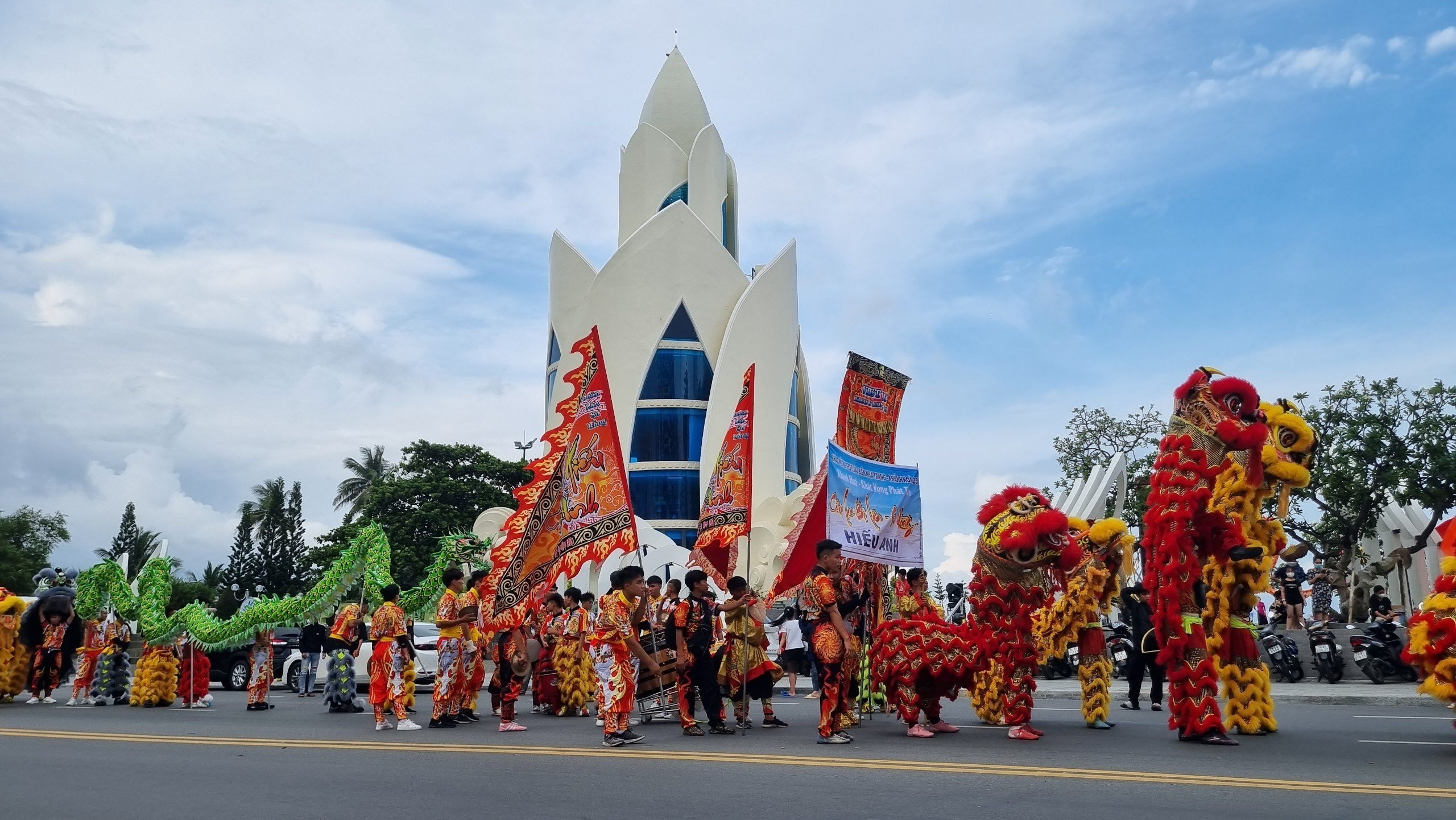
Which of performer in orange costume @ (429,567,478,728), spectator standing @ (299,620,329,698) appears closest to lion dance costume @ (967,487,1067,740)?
performer in orange costume @ (429,567,478,728)

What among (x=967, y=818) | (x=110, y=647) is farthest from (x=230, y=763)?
(x=110, y=647)

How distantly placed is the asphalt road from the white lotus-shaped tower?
30.6 metres

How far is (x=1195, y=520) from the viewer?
984 cm

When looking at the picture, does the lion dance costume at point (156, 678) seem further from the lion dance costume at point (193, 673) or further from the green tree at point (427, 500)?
the green tree at point (427, 500)

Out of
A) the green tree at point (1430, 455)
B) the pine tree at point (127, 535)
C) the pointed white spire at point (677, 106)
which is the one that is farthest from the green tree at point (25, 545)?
the green tree at point (1430, 455)

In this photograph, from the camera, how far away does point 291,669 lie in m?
21.6

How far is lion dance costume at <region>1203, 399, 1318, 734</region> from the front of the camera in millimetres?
9602

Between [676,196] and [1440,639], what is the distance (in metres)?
40.8

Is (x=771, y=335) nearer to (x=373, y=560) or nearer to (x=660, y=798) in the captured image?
(x=373, y=560)

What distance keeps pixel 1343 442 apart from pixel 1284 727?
21.3 meters

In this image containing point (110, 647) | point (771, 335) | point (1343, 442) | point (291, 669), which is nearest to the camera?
point (110, 647)

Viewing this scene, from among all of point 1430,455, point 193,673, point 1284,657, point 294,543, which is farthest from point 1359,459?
point 294,543

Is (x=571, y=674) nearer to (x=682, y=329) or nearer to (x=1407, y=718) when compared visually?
(x=1407, y=718)

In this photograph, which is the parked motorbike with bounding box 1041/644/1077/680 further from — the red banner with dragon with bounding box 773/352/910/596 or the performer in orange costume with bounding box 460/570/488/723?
the performer in orange costume with bounding box 460/570/488/723
